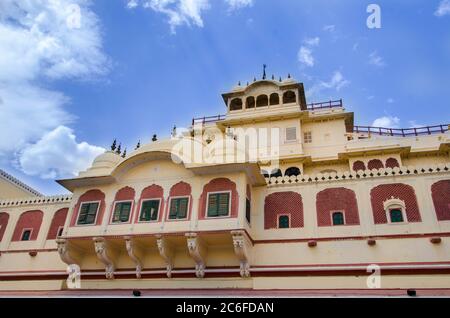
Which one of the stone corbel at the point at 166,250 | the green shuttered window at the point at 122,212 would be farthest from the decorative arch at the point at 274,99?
the stone corbel at the point at 166,250

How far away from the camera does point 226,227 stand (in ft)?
44.4

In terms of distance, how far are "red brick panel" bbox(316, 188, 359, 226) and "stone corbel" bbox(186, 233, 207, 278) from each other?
15.2ft

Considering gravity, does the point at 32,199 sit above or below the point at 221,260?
above

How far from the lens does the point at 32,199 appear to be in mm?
19125

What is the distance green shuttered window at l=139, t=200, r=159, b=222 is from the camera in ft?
49.1

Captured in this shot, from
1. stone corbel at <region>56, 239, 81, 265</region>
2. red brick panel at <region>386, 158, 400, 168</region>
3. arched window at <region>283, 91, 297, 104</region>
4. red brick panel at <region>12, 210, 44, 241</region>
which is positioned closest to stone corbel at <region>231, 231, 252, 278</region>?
stone corbel at <region>56, 239, 81, 265</region>

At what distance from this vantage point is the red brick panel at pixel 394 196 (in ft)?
43.7

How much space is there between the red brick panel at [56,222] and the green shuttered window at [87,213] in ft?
8.28

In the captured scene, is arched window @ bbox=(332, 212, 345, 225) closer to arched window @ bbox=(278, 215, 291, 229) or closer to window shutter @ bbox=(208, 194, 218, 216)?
arched window @ bbox=(278, 215, 291, 229)

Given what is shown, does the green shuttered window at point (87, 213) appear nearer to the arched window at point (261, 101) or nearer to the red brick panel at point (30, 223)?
the red brick panel at point (30, 223)

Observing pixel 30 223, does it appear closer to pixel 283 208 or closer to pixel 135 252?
pixel 135 252
